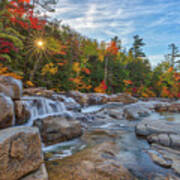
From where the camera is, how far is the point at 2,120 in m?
3.89

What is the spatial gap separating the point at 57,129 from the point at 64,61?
12096 mm

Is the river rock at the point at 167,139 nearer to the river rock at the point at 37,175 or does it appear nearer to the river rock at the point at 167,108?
the river rock at the point at 37,175

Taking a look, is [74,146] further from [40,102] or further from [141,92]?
[141,92]

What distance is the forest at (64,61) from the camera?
38.8 ft

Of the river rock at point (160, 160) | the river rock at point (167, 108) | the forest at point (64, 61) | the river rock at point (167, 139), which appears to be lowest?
the river rock at point (167, 108)

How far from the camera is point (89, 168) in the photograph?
280 cm

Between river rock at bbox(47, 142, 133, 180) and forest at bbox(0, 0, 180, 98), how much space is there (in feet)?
29.9

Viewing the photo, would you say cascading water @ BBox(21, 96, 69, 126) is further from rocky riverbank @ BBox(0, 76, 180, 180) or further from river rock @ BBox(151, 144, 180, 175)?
river rock @ BBox(151, 144, 180, 175)

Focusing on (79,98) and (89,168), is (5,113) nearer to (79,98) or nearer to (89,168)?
(89,168)

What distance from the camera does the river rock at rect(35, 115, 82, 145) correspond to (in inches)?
178

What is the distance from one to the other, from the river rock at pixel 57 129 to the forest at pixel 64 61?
23.3ft

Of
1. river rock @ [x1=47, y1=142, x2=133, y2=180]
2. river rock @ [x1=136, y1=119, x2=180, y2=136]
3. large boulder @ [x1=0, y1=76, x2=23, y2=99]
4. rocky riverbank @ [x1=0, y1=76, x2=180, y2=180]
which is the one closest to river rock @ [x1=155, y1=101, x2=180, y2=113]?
river rock @ [x1=136, y1=119, x2=180, y2=136]

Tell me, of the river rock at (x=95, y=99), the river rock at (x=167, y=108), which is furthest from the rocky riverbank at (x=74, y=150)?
the river rock at (x=167, y=108)

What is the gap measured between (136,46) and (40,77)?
2688cm
